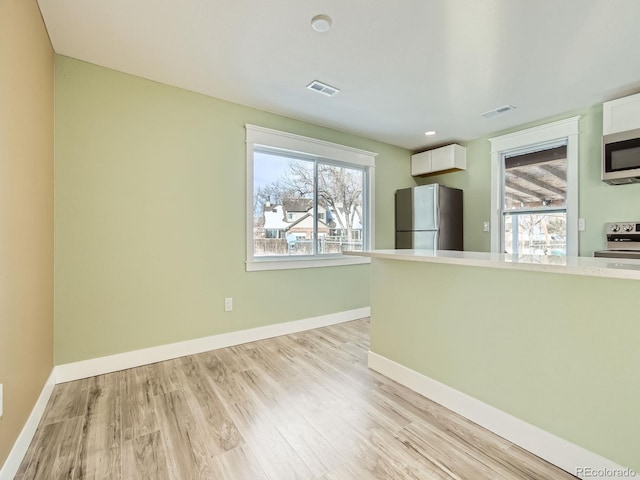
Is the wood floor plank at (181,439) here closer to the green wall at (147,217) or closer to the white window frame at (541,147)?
the green wall at (147,217)

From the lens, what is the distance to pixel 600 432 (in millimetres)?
1275

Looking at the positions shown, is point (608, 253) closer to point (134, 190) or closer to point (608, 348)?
point (608, 348)

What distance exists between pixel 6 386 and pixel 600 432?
2582 millimetres

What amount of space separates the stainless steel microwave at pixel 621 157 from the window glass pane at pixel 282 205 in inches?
115

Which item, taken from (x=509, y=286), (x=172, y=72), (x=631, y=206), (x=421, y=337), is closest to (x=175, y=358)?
(x=421, y=337)

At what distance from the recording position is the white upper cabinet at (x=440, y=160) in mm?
4055

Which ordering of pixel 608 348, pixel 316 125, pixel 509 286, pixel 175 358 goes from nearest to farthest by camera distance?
pixel 608 348, pixel 509 286, pixel 175 358, pixel 316 125

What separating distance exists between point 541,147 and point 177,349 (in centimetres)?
452

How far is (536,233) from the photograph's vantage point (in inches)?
142

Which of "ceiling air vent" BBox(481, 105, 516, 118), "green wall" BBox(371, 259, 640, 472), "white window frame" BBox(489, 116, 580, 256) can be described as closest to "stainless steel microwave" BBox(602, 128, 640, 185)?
"white window frame" BBox(489, 116, 580, 256)

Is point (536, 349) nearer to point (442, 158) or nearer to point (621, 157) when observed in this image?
point (621, 157)

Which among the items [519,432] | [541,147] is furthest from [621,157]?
[519,432]

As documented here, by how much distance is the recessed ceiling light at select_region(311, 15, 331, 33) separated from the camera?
1827 millimetres

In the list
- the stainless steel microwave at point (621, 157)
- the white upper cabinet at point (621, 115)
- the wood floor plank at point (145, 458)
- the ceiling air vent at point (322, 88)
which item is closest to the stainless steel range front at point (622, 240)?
the stainless steel microwave at point (621, 157)
